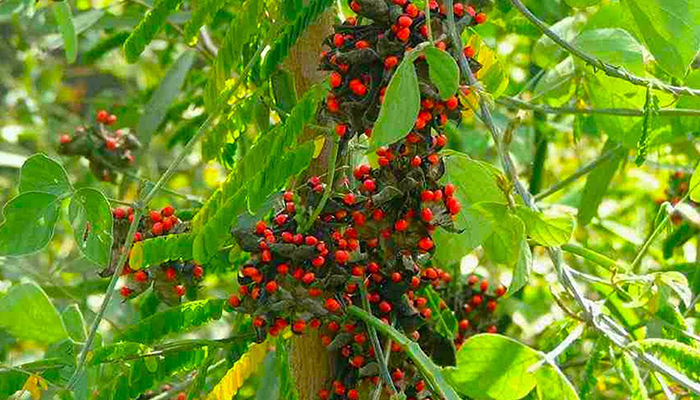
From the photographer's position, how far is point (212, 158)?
1152 millimetres

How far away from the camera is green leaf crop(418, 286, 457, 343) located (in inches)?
48.9

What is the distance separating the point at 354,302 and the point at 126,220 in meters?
0.22

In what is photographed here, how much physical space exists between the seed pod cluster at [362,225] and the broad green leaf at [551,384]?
13cm

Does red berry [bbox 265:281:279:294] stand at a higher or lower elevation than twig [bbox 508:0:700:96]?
lower

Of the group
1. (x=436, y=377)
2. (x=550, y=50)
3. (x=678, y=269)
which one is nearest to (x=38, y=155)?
(x=436, y=377)

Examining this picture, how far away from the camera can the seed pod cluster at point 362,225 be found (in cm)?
95

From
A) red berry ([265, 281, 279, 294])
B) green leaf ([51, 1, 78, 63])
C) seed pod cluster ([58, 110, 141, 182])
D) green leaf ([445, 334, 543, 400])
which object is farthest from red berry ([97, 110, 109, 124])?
green leaf ([445, 334, 543, 400])

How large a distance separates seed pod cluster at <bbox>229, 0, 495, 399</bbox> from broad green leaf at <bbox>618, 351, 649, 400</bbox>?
0.18 metres

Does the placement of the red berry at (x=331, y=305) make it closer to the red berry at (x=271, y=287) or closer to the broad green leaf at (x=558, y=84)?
the red berry at (x=271, y=287)

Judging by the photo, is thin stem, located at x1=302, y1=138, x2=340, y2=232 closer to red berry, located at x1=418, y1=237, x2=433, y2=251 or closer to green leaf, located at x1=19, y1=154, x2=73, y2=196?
red berry, located at x1=418, y1=237, x2=433, y2=251

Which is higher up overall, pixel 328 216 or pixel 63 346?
pixel 328 216

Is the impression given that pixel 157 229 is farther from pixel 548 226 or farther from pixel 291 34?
pixel 548 226

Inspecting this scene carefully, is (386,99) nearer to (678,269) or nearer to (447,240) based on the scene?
(447,240)

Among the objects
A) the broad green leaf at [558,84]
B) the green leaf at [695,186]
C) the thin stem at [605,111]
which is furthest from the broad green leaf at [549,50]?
the green leaf at [695,186]
